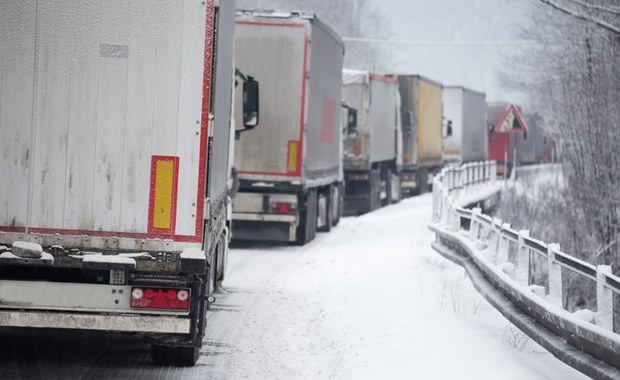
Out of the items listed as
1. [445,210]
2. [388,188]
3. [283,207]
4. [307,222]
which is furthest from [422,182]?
[445,210]

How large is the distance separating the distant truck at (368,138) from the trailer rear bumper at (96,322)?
20468 millimetres

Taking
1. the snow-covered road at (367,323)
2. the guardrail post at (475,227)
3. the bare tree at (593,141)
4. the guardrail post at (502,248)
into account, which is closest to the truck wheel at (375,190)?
the bare tree at (593,141)

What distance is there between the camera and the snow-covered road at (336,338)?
10.1 metres

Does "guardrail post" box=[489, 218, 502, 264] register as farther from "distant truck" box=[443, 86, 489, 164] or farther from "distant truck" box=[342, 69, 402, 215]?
"distant truck" box=[443, 86, 489, 164]

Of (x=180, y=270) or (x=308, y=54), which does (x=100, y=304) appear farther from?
(x=308, y=54)

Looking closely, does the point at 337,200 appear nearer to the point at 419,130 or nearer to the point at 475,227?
the point at 475,227

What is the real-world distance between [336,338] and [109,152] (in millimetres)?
3802

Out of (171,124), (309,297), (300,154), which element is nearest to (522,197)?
(300,154)

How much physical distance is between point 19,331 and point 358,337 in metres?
3.06

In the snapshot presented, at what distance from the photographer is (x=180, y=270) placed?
9195mm

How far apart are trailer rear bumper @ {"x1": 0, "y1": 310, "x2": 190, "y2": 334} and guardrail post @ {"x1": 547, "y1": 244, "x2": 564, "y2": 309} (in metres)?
2.78

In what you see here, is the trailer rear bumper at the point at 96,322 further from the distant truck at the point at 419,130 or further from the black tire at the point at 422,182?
the black tire at the point at 422,182

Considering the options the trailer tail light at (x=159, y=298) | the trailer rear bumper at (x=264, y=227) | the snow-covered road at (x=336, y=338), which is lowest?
the snow-covered road at (x=336, y=338)

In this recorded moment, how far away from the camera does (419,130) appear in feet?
140
